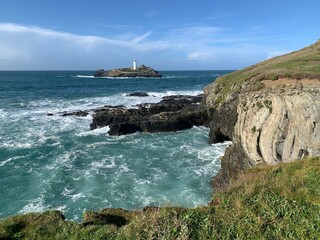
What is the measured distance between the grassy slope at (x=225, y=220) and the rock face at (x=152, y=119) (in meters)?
27.5

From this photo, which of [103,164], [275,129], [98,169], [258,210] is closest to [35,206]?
[98,169]

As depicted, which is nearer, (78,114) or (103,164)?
(103,164)

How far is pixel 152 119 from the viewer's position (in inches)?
1612

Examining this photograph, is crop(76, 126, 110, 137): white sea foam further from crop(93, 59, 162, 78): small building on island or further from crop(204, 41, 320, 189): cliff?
crop(93, 59, 162, 78): small building on island

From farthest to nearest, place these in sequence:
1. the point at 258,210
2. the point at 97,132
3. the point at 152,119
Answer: the point at 152,119 < the point at 97,132 < the point at 258,210

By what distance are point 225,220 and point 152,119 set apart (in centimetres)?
3261

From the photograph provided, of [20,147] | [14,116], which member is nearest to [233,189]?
[20,147]

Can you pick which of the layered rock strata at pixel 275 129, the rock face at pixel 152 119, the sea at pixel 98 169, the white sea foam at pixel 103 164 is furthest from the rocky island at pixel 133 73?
the layered rock strata at pixel 275 129

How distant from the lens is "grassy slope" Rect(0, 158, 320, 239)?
8008 mm

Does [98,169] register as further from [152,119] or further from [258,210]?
[258,210]

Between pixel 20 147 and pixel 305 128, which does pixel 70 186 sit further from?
pixel 305 128

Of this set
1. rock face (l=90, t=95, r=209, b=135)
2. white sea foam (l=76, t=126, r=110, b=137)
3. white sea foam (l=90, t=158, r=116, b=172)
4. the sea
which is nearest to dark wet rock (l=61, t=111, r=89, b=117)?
rock face (l=90, t=95, r=209, b=135)

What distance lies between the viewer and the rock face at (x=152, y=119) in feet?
126

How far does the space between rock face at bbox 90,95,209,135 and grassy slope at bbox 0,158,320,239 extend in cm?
2750
